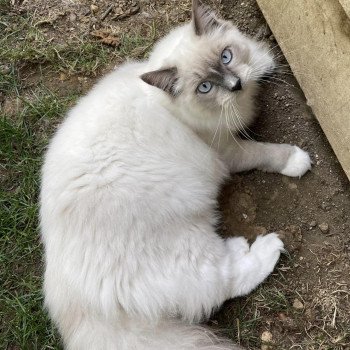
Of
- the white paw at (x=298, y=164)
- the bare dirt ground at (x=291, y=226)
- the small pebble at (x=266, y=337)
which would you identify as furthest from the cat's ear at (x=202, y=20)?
the small pebble at (x=266, y=337)

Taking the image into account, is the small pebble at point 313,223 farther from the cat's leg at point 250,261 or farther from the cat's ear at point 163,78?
the cat's ear at point 163,78

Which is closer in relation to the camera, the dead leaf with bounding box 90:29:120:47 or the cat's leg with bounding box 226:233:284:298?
the cat's leg with bounding box 226:233:284:298

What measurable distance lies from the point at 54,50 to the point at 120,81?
876mm

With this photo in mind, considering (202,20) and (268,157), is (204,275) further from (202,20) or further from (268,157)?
(202,20)

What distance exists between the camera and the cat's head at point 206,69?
7.02 feet

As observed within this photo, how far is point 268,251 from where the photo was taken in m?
2.34

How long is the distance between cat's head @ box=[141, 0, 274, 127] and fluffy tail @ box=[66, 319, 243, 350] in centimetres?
94

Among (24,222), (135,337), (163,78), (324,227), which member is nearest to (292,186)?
(324,227)

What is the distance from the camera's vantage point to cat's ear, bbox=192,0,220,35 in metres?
2.17

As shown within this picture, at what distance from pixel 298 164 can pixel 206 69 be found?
67 cm

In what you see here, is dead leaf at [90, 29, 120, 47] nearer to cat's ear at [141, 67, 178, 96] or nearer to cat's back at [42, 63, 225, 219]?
cat's back at [42, 63, 225, 219]

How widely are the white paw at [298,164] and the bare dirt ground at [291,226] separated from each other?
57 millimetres

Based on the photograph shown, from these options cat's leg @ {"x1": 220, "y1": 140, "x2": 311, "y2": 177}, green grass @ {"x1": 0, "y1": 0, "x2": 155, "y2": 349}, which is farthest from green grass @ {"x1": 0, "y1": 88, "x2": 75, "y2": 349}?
cat's leg @ {"x1": 220, "y1": 140, "x2": 311, "y2": 177}

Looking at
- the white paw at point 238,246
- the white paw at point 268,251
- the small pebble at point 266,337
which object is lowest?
the small pebble at point 266,337
